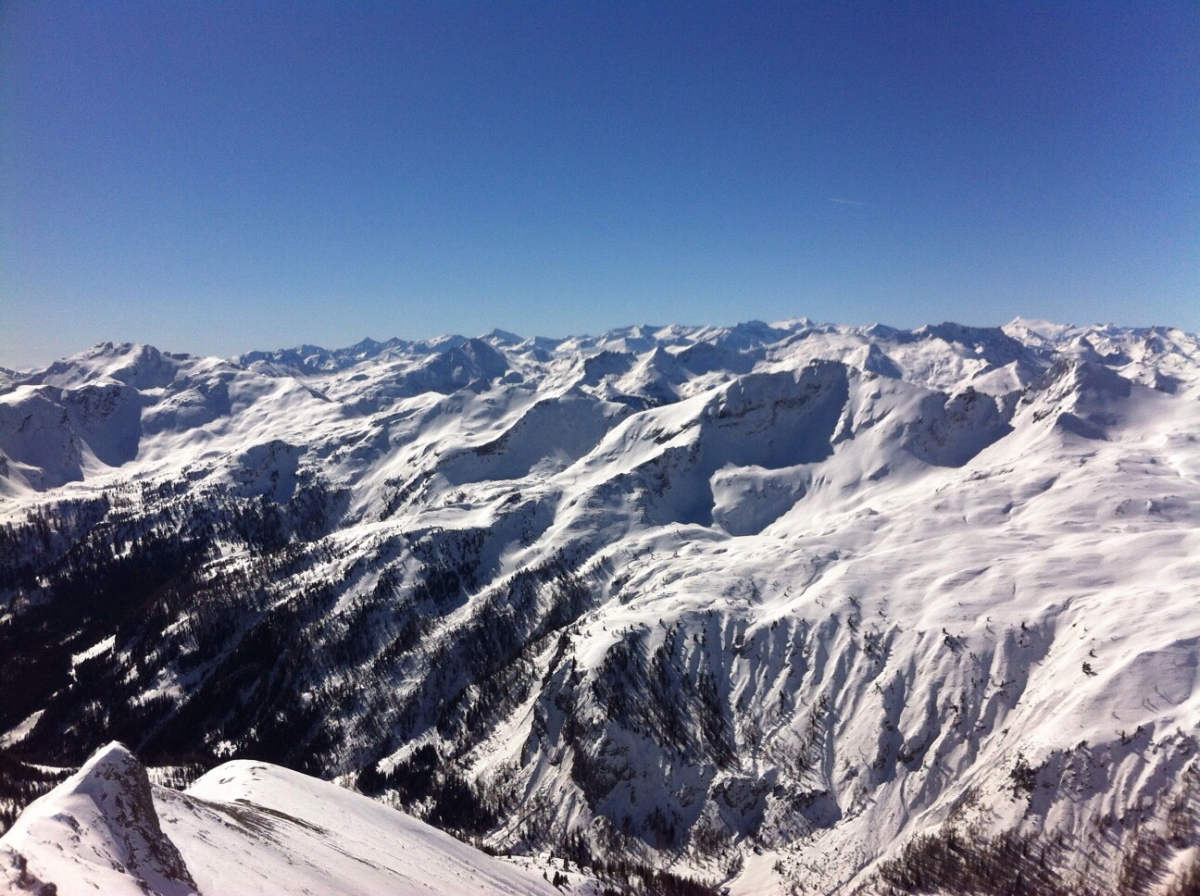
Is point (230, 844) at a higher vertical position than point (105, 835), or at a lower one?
lower

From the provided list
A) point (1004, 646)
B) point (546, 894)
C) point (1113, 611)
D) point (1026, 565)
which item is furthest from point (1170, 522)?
point (546, 894)

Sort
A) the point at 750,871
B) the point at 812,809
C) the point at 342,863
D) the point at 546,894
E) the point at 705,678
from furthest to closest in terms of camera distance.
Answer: the point at 705,678 → the point at 812,809 → the point at 750,871 → the point at 546,894 → the point at 342,863

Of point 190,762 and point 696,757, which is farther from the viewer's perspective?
point 190,762

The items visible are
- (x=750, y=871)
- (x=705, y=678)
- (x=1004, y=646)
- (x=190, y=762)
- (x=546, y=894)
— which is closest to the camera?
(x=546, y=894)

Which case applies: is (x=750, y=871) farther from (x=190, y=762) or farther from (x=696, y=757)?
(x=190, y=762)

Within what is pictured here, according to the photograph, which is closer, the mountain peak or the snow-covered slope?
the mountain peak

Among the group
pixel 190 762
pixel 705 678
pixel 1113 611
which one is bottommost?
pixel 190 762

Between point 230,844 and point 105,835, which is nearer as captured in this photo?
point 105,835

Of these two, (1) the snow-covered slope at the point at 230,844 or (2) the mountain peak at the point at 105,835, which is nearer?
(2) the mountain peak at the point at 105,835
